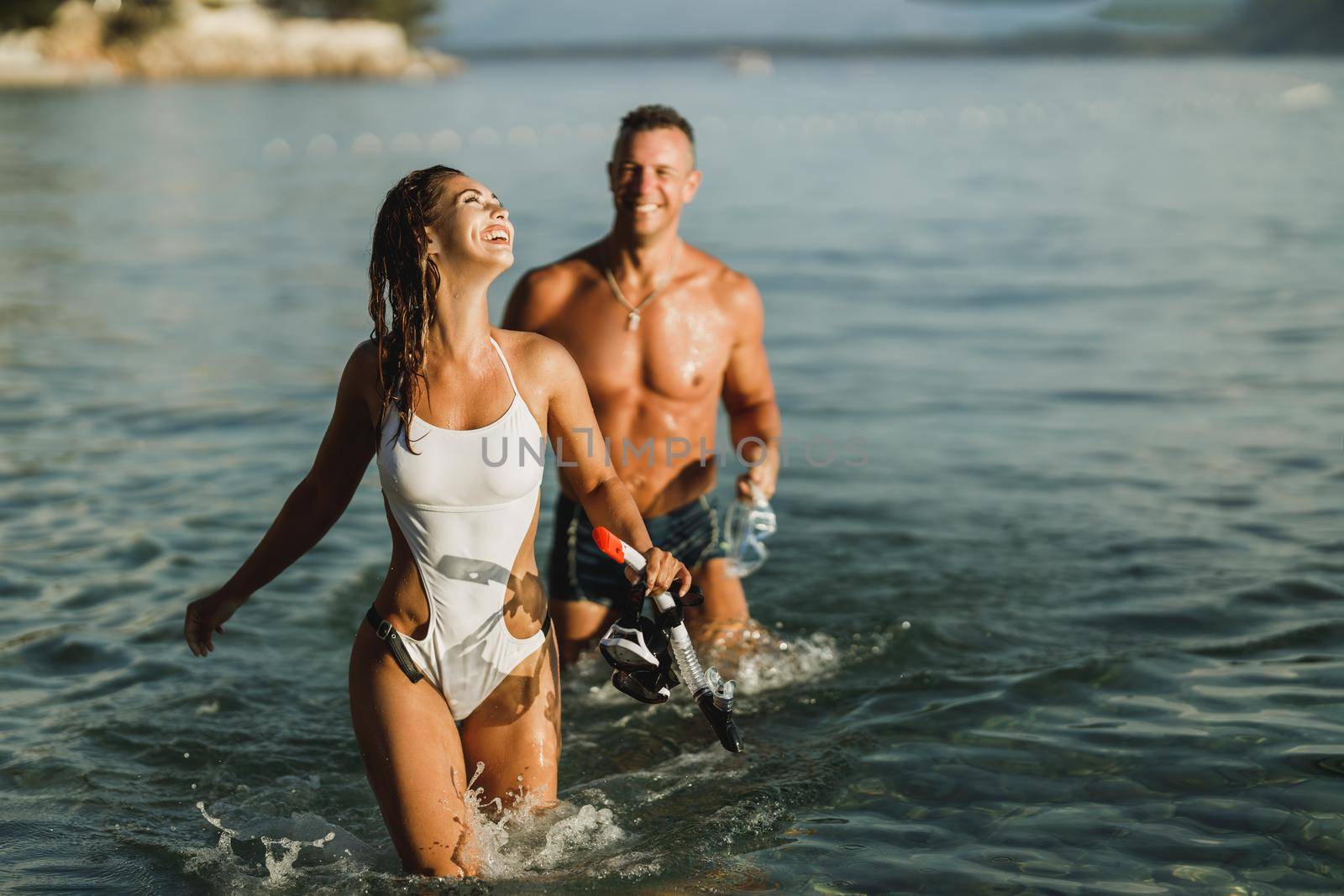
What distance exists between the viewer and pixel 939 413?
35.8 feet

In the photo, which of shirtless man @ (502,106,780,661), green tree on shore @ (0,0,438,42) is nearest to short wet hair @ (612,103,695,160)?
shirtless man @ (502,106,780,661)

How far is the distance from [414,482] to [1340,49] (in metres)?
197

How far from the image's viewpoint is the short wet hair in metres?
5.60

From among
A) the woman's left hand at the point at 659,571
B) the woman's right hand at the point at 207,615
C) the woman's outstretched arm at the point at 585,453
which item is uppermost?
the woman's outstretched arm at the point at 585,453

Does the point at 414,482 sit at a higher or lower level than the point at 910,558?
higher

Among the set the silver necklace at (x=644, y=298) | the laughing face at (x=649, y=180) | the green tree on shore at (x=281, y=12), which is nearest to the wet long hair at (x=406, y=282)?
the laughing face at (x=649, y=180)

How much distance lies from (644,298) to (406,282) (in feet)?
6.60

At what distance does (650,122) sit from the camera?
5617 millimetres

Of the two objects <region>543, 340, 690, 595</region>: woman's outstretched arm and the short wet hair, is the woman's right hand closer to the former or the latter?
<region>543, 340, 690, 595</region>: woman's outstretched arm

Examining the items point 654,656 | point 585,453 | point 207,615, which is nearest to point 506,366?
point 585,453

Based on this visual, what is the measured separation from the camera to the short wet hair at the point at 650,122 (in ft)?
18.4

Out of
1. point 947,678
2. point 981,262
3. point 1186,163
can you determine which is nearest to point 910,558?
point 947,678

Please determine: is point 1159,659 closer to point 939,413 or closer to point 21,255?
point 939,413

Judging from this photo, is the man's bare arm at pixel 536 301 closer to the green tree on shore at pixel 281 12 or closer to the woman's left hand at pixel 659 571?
the woman's left hand at pixel 659 571
